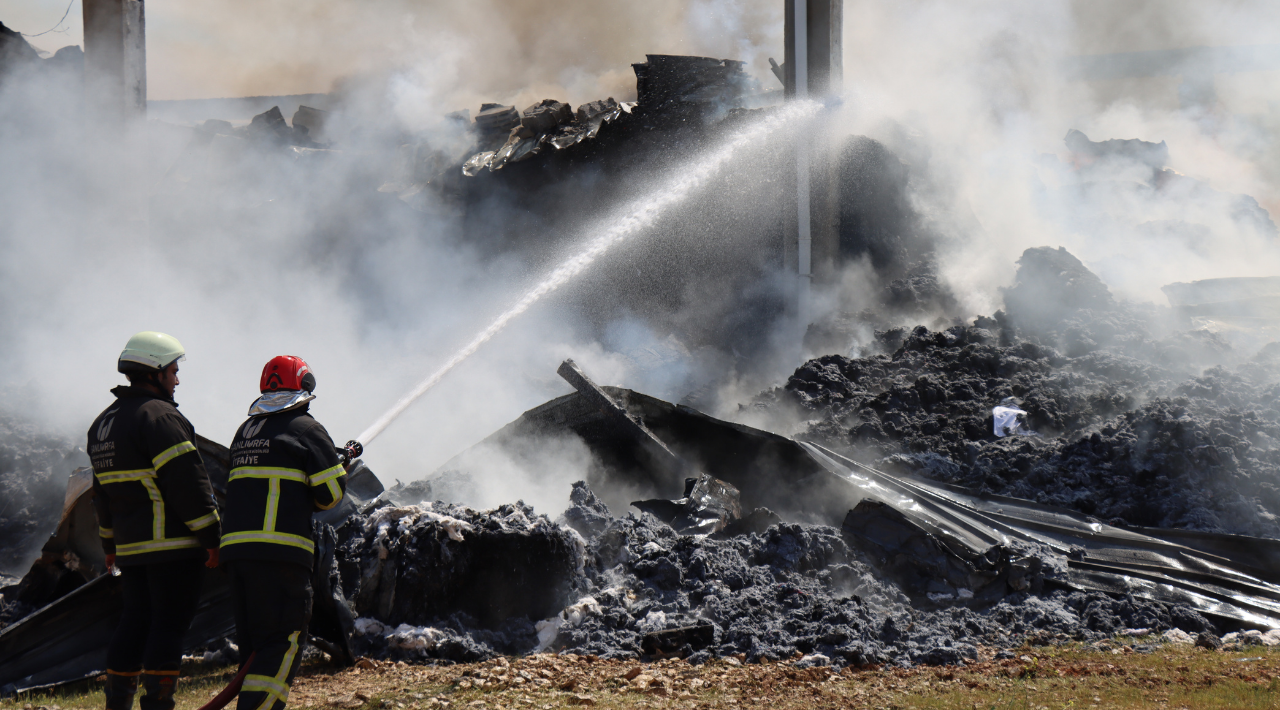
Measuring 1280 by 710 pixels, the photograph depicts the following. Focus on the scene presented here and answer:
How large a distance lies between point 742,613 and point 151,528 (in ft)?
10.6

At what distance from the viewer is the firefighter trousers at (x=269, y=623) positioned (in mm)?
3234

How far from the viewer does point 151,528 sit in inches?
140

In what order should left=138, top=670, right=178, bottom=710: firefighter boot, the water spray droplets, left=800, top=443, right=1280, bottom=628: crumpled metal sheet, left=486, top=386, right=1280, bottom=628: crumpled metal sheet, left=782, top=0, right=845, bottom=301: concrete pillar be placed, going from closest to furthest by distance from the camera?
left=138, top=670, right=178, bottom=710: firefighter boot < left=800, top=443, right=1280, bottom=628: crumpled metal sheet < left=486, top=386, right=1280, bottom=628: crumpled metal sheet < left=782, top=0, right=845, bottom=301: concrete pillar < the water spray droplets

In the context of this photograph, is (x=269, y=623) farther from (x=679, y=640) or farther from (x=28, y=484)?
(x=28, y=484)

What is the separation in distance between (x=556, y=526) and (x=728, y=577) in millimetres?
1196

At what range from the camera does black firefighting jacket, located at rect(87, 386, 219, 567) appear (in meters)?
3.54

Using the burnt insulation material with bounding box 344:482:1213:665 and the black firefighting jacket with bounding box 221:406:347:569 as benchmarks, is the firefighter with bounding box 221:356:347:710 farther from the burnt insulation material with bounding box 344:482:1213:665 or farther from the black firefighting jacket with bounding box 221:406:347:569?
the burnt insulation material with bounding box 344:482:1213:665

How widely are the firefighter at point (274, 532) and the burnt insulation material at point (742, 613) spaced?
4.45 feet

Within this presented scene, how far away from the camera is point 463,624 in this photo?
478 centimetres

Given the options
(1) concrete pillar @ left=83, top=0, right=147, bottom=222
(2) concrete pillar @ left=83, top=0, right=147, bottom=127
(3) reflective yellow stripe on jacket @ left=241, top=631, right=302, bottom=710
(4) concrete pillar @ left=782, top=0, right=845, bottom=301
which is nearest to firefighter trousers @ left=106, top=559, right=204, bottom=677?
(3) reflective yellow stripe on jacket @ left=241, top=631, right=302, bottom=710

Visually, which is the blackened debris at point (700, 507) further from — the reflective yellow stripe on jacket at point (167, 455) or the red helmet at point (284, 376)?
the reflective yellow stripe on jacket at point (167, 455)

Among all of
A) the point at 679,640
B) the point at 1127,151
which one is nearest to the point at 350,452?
the point at 679,640

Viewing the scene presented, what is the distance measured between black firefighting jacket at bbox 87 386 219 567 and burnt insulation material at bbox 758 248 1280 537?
5.83 meters

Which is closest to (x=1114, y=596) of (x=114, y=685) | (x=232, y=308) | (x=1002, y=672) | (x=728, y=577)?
(x=1002, y=672)
